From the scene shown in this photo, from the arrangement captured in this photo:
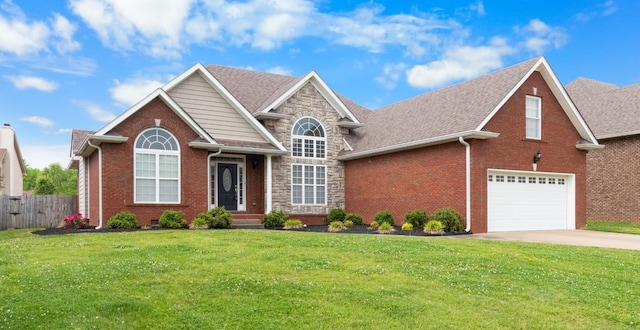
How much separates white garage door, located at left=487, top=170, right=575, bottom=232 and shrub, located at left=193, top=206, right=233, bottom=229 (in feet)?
30.9

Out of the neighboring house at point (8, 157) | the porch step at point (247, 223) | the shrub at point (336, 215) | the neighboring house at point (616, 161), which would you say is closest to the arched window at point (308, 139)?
the shrub at point (336, 215)

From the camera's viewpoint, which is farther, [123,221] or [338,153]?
[338,153]

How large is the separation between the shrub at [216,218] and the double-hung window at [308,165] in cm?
480

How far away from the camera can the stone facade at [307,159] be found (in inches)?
872

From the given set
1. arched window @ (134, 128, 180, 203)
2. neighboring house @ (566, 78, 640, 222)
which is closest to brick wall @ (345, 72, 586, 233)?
neighboring house @ (566, 78, 640, 222)

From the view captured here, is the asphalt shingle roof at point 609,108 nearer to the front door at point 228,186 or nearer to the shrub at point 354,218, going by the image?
the shrub at point 354,218

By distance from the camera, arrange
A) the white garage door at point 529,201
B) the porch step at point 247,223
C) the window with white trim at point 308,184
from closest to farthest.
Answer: the white garage door at point 529,201 → the porch step at point 247,223 → the window with white trim at point 308,184

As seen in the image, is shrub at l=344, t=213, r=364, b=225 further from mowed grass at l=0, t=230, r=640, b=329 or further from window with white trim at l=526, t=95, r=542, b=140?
mowed grass at l=0, t=230, r=640, b=329

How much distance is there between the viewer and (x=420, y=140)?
1956 cm

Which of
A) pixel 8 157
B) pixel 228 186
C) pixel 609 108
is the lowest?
pixel 228 186

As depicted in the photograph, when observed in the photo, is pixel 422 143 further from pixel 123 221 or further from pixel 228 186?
pixel 123 221

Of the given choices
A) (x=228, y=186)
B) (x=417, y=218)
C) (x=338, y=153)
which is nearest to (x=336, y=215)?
(x=338, y=153)

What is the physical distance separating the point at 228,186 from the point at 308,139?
13.7 feet

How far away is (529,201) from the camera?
2028 centimetres
